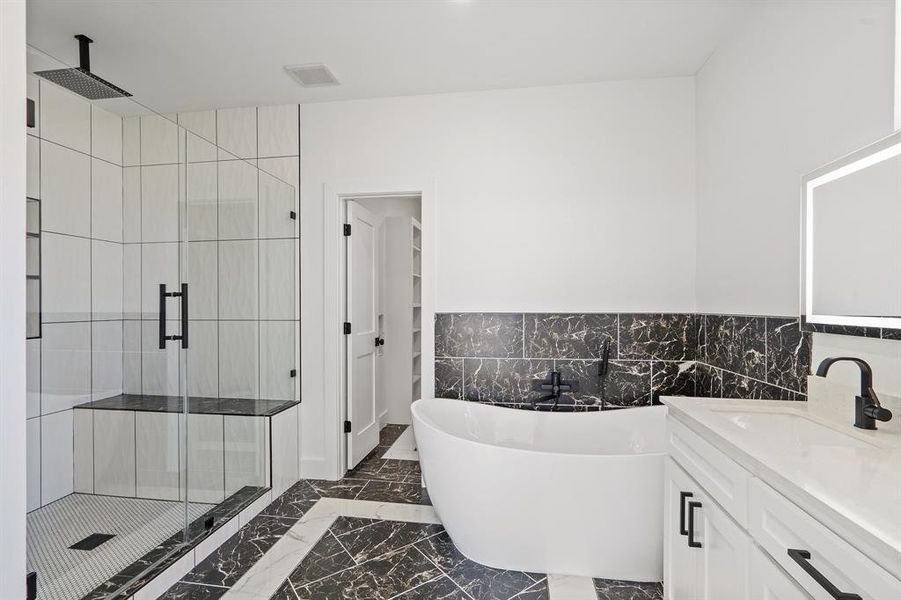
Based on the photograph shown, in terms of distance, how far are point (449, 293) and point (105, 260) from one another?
1891 mm

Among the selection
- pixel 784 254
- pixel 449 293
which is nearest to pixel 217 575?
pixel 449 293

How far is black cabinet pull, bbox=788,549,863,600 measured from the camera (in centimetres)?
76

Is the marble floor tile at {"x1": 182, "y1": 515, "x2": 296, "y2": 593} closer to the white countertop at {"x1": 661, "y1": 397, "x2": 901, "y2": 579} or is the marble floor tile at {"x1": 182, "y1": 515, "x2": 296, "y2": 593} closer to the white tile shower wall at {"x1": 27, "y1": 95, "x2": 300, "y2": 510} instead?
the white tile shower wall at {"x1": 27, "y1": 95, "x2": 300, "y2": 510}

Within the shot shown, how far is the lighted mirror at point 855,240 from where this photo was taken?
4.25 feet

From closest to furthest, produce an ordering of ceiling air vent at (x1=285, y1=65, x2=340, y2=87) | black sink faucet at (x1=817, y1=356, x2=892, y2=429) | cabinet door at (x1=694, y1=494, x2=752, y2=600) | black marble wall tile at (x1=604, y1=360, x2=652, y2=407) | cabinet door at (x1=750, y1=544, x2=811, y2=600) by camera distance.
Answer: cabinet door at (x1=750, y1=544, x2=811, y2=600)
cabinet door at (x1=694, y1=494, x2=752, y2=600)
black sink faucet at (x1=817, y1=356, x2=892, y2=429)
ceiling air vent at (x1=285, y1=65, x2=340, y2=87)
black marble wall tile at (x1=604, y1=360, x2=652, y2=407)

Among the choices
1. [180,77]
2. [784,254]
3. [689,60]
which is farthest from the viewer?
[180,77]

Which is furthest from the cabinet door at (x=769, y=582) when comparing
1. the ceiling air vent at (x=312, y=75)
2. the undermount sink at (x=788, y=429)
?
the ceiling air vent at (x=312, y=75)

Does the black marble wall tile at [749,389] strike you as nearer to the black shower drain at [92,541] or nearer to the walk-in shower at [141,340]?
the walk-in shower at [141,340]

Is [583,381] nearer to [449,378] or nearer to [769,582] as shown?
[449,378]

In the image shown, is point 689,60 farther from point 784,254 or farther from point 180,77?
point 180,77

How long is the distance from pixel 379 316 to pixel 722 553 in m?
3.26

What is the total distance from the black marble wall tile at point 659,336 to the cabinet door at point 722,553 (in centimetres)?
151

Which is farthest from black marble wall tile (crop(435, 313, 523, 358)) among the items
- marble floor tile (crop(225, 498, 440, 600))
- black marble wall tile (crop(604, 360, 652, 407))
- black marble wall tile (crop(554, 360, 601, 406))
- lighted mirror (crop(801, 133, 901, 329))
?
lighted mirror (crop(801, 133, 901, 329))

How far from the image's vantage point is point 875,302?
135 cm
